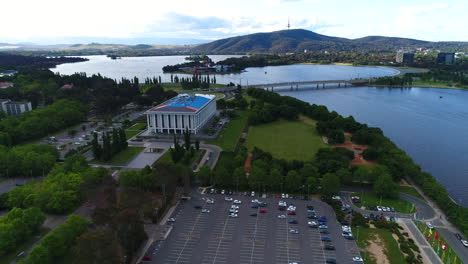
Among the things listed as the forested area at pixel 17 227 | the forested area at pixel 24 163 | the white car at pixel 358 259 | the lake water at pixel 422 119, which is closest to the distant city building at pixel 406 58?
the lake water at pixel 422 119

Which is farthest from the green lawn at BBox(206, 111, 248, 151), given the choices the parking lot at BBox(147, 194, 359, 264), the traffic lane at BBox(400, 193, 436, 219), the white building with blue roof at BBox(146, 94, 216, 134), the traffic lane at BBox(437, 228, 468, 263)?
the traffic lane at BBox(437, 228, 468, 263)

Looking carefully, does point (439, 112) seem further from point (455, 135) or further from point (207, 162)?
point (207, 162)

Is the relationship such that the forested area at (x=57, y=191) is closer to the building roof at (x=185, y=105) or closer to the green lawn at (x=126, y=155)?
the green lawn at (x=126, y=155)

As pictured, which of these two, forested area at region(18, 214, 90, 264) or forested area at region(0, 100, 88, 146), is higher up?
forested area at region(0, 100, 88, 146)

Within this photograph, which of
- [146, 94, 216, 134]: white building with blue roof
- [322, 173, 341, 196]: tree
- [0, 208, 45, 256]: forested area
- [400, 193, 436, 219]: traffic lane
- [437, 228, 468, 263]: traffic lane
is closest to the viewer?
[0, 208, 45, 256]: forested area

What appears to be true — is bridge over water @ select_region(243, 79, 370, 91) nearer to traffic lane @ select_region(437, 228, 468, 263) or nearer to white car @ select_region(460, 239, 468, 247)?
traffic lane @ select_region(437, 228, 468, 263)
